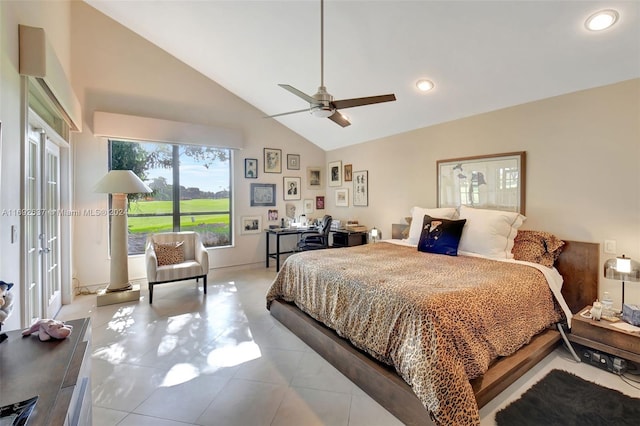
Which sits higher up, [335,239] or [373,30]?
[373,30]

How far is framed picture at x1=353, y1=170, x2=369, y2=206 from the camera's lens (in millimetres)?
5305

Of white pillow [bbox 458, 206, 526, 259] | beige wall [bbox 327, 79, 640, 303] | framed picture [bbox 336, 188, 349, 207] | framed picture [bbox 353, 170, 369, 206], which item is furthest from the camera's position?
framed picture [bbox 336, 188, 349, 207]

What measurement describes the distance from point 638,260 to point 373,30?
125 inches

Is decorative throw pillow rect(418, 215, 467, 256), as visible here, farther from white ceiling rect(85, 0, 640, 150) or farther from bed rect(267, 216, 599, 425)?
white ceiling rect(85, 0, 640, 150)

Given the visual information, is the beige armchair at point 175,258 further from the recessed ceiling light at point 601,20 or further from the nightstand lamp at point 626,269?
the recessed ceiling light at point 601,20

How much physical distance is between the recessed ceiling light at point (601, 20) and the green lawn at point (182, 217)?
200 inches

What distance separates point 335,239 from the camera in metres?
5.56

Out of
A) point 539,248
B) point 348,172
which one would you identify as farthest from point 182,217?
point 539,248

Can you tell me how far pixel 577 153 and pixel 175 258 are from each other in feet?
16.1

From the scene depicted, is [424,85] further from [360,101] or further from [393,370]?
[393,370]

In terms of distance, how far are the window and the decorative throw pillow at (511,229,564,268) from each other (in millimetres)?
4454

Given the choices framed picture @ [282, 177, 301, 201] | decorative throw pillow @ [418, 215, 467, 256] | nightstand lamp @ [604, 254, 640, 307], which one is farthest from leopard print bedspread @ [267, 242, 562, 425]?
framed picture @ [282, 177, 301, 201]

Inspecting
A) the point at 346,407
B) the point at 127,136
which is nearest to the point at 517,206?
the point at 346,407

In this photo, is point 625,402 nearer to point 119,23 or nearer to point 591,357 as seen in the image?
point 591,357
